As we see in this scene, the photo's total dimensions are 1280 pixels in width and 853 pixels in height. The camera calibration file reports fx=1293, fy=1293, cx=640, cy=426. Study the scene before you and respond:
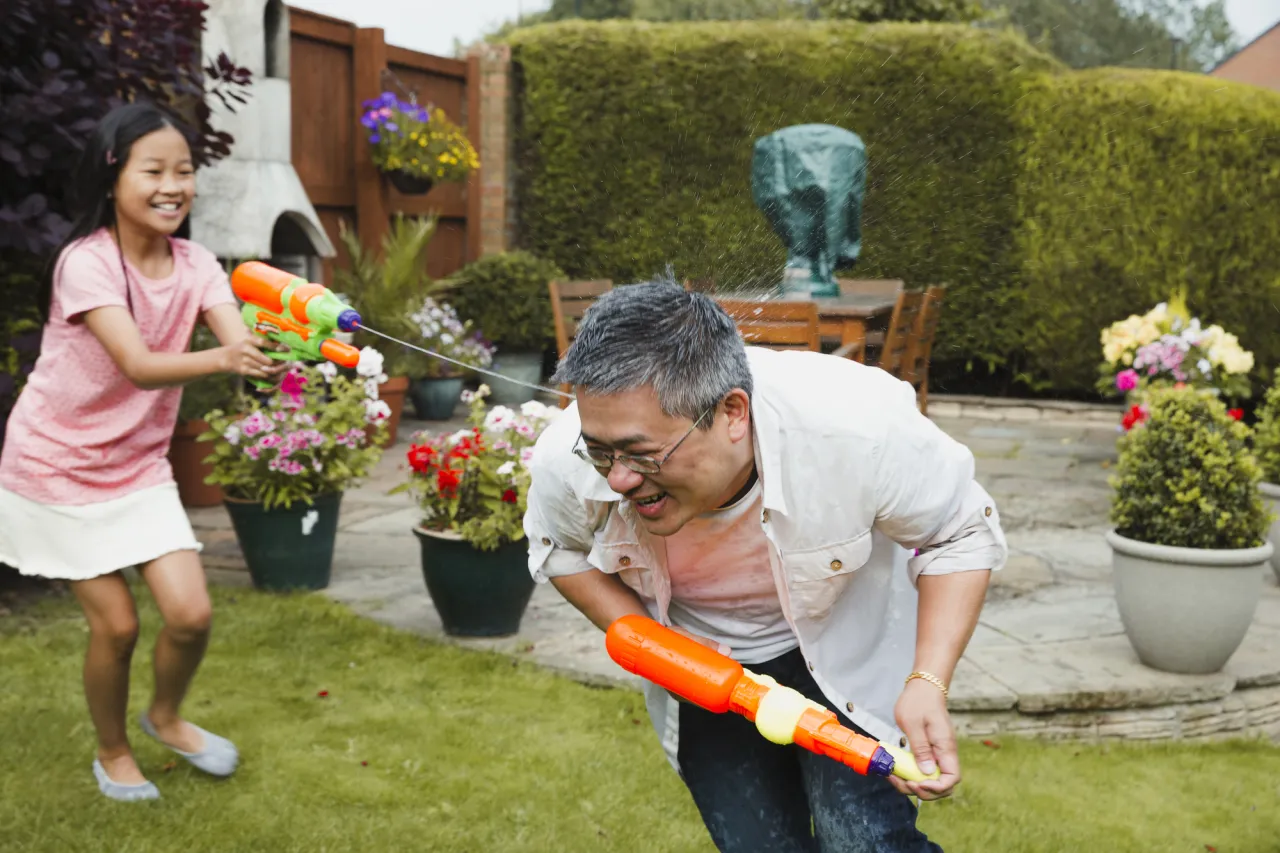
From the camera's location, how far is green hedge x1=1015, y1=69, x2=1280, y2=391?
9.60 metres

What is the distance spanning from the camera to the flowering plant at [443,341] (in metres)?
9.02

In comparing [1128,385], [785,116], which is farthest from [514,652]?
[785,116]

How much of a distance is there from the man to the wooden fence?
7835 millimetres

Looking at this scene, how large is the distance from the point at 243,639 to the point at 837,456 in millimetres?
3328

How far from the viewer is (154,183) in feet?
9.83

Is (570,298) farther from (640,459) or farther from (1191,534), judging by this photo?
(640,459)

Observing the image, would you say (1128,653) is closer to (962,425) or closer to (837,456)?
(837,456)

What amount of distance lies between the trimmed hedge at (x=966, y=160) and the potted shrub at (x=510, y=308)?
0.78 meters

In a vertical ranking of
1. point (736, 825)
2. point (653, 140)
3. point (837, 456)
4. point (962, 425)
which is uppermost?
point (653, 140)

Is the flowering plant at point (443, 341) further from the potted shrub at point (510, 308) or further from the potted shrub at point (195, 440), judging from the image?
the potted shrub at point (195, 440)

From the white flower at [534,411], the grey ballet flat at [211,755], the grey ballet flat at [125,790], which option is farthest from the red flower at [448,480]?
the grey ballet flat at [125,790]

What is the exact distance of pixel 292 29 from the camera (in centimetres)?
884

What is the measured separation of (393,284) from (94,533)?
20.3 feet

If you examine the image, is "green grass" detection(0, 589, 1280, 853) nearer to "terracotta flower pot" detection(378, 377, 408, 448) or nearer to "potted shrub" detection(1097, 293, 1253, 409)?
"potted shrub" detection(1097, 293, 1253, 409)
